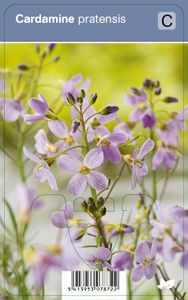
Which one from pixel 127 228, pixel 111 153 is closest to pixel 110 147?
pixel 111 153

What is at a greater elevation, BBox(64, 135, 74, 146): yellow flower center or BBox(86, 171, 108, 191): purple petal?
BBox(64, 135, 74, 146): yellow flower center

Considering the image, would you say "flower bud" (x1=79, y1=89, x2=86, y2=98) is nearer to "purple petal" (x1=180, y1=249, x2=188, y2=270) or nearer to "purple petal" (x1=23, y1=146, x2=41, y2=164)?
"purple petal" (x1=23, y1=146, x2=41, y2=164)

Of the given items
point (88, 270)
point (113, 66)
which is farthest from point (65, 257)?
point (113, 66)

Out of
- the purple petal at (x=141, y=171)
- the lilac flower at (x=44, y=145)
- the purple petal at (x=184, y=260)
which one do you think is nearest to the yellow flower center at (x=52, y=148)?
the lilac flower at (x=44, y=145)

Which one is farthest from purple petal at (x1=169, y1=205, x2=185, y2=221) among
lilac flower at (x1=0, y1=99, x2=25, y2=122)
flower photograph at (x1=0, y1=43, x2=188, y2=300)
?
lilac flower at (x1=0, y1=99, x2=25, y2=122)
